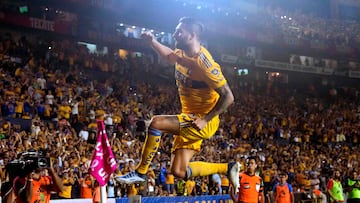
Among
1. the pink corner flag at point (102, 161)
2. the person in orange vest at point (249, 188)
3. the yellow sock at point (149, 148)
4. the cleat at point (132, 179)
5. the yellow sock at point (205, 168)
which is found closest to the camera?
the pink corner flag at point (102, 161)

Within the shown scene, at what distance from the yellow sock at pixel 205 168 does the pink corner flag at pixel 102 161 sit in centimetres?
211

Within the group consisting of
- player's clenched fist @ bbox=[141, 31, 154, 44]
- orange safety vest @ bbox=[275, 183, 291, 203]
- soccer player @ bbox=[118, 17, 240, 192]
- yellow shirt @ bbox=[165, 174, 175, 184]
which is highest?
player's clenched fist @ bbox=[141, 31, 154, 44]

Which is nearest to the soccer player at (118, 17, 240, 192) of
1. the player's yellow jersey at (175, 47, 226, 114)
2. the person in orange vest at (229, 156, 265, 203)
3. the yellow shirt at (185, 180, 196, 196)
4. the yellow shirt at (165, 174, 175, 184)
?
the player's yellow jersey at (175, 47, 226, 114)

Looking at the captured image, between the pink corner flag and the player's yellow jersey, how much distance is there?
1.89 metres

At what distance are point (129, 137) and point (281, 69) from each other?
17.3 meters

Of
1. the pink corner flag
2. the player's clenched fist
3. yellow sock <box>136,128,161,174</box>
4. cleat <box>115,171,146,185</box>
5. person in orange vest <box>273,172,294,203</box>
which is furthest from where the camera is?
person in orange vest <box>273,172,294,203</box>

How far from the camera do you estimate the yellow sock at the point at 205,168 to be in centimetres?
701

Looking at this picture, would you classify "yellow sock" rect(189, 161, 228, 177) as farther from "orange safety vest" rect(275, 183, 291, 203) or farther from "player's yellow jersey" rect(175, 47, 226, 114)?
"orange safety vest" rect(275, 183, 291, 203)

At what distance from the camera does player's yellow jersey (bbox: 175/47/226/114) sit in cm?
658

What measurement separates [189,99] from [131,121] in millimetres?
12585

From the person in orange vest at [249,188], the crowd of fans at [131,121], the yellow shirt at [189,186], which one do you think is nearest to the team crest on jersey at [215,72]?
the crowd of fans at [131,121]

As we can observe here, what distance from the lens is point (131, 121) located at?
1931cm

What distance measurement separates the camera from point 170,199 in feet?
43.3

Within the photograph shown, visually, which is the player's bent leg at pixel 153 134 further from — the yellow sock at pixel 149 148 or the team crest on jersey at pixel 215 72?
the team crest on jersey at pixel 215 72
